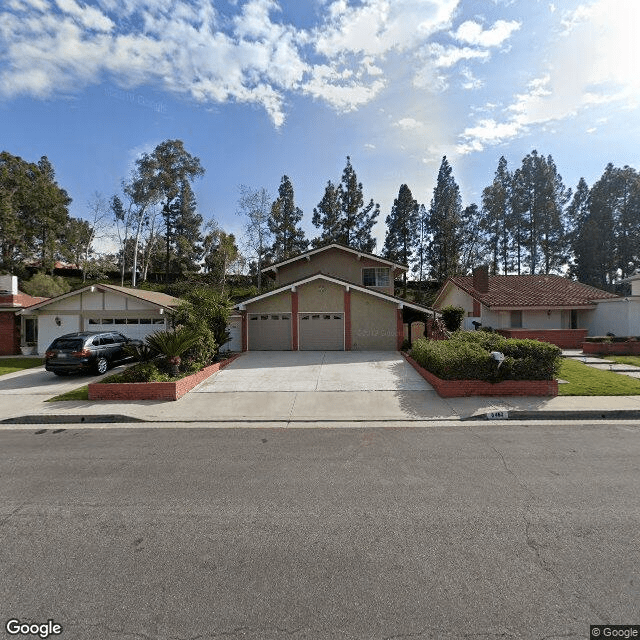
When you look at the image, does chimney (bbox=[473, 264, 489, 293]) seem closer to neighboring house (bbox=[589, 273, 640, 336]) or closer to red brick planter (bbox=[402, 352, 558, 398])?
neighboring house (bbox=[589, 273, 640, 336])

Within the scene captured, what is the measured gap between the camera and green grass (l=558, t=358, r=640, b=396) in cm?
915

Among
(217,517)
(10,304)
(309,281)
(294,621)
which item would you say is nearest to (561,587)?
(294,621)

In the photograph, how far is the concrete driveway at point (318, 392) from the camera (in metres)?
8.16

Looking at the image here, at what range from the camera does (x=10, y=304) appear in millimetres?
20047

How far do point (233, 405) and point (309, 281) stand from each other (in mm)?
10583

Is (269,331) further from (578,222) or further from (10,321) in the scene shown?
(578,222)

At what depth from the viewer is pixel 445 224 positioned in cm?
4425

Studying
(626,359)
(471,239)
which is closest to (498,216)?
(471,239)

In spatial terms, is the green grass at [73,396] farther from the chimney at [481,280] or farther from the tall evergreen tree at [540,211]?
the tall evergreen tree at [540,211]

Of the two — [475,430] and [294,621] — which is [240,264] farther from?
[294,621]

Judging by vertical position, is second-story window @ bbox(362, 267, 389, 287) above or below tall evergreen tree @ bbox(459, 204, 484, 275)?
below

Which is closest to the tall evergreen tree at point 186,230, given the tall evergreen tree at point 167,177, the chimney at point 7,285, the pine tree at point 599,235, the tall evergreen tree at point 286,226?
the tall evergreen tree at point 167,177

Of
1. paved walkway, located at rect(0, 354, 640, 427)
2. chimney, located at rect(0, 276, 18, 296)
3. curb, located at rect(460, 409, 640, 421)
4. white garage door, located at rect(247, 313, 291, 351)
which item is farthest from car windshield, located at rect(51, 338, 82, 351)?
curb, located at rect(460, 409, 640, 421)

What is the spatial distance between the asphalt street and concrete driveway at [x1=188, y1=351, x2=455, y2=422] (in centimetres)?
225
